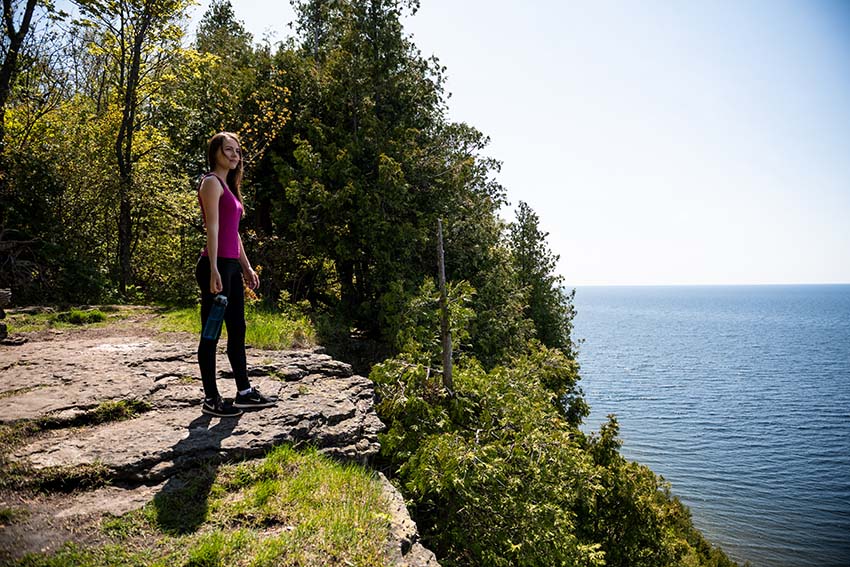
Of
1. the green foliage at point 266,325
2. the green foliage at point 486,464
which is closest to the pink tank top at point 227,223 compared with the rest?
the green foliage at point 266,325

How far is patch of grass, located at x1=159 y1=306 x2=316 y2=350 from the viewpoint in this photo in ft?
27.3

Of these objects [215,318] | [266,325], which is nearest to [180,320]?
[266,325]

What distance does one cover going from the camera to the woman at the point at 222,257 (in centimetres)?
438

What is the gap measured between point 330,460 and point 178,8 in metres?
14.6

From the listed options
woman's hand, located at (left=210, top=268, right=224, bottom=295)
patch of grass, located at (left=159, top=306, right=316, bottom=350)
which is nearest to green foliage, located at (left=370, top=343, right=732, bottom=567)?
patch of grass, located at (left=159, top=306, right=316, bottom=350)

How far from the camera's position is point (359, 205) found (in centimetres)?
1295

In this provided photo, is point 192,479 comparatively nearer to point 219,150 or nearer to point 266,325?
point 219,150

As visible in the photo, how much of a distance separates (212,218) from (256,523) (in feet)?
8.95

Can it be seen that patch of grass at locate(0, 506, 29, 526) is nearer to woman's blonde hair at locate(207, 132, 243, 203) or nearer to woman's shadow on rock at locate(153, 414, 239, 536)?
woman's shadow on rock at locate(153, 414, 239, 536)

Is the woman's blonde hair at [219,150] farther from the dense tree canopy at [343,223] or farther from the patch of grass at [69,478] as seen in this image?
the dense tree canopy at [343,223]

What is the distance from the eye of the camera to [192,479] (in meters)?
3.88

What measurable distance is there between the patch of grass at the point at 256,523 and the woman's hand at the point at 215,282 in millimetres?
1627

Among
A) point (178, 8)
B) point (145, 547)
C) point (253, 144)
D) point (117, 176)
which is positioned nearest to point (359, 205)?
point (253, 144)

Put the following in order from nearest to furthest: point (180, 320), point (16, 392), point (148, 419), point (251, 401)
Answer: point (148, 419) → point (16, 392) → point (251, 401) → point (180, 320)
